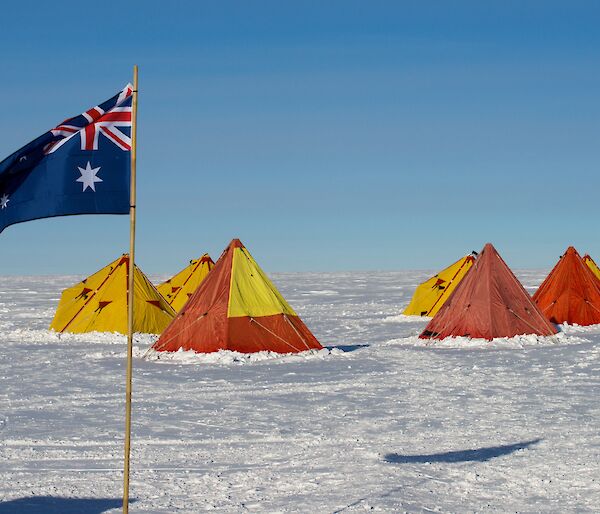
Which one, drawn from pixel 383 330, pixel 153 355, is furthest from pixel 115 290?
pixel 383 330

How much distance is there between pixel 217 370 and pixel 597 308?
15025 mm

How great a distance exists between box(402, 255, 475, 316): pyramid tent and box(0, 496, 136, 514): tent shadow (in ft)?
82.4

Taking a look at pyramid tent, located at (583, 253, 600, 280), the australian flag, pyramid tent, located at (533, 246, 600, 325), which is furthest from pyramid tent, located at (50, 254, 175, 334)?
the australian flag

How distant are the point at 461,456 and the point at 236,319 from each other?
451 inches

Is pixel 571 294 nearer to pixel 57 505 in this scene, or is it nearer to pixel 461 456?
pixel 461 456

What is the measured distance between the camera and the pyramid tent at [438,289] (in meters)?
34.1

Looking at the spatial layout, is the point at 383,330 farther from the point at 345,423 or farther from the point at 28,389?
the point at 345,423

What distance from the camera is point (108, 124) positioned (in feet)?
30.6

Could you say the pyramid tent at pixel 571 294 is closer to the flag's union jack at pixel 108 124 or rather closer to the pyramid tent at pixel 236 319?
the pyramid tent at pixel 236 319

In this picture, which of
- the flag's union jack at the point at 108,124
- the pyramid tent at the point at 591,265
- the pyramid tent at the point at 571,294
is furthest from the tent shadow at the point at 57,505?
the pyramid tent at the point at 591,265

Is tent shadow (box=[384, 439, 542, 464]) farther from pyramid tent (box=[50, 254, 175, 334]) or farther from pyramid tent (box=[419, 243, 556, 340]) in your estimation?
pyramid tent (box=[50, 254, 175, 334])

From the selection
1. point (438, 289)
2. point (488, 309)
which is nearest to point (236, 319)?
point (488, 309)

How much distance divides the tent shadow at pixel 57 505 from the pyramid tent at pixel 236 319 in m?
12.8

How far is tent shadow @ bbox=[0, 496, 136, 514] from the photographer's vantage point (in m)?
9.16
